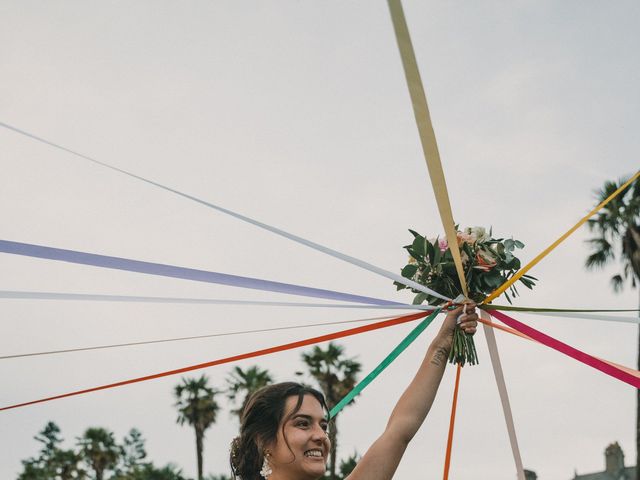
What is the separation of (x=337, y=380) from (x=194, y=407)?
672 cm

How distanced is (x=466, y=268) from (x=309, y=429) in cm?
131

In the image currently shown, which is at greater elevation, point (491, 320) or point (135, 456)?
point (135, 456)

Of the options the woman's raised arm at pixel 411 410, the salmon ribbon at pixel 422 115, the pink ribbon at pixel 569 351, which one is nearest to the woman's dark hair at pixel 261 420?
the woman's raised arm at pixel 411 410

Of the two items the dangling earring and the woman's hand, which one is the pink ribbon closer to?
the woman's hand

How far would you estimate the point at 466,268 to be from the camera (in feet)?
11.9

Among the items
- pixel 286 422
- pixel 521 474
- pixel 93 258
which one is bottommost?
pixel 521 474

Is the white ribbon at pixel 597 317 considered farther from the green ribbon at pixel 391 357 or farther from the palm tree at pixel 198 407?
the palm tree at pixel 198 407

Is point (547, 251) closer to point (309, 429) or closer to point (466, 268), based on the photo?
point (466, 268)

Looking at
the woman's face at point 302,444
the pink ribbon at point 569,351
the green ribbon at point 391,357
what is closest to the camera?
the woman's face at point 302,444

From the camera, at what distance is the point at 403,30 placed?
193 centimetres

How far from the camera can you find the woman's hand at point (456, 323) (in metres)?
3.04

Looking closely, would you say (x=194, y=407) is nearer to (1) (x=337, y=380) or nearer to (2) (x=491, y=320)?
(1) (x=337, y=380)

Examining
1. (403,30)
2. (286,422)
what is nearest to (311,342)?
(286,422)

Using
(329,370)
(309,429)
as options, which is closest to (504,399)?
(309,429)
